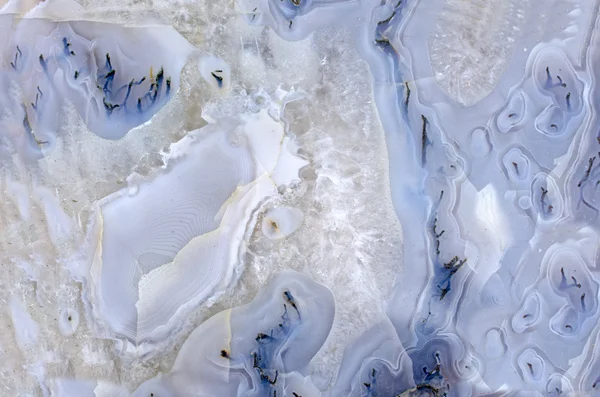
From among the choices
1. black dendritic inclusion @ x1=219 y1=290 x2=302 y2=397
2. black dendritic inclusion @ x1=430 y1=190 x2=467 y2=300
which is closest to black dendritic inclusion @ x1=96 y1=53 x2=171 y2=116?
black dendritic inclusion @ x1=219 y1=290 x2=302 y2=397

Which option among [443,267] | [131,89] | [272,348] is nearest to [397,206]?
[443,267]

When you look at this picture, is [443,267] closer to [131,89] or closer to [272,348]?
[272,348]

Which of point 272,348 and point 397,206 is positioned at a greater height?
point 397,206

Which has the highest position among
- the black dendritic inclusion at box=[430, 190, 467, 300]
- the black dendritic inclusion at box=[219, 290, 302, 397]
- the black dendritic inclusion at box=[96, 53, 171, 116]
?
the black dendritic inclusion at box=[96, 53, 171, 116]

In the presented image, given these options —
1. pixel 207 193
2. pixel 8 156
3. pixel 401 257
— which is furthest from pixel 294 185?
pixel 8 156

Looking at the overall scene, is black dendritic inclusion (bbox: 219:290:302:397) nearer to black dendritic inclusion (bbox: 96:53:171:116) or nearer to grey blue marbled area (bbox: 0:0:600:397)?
grey blue marbled area (bbox: 0:0:600:397)

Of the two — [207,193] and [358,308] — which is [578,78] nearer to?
[358,308]

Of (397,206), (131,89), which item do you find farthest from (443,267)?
(131,89)

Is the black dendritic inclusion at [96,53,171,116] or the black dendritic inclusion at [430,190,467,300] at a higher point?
the black dendritic inclusion at [96,53,171,116]

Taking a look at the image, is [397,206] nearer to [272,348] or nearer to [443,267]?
[443,267]

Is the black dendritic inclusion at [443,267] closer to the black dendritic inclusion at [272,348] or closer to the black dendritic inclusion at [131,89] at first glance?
the black dendritic inclusion at [272,348]

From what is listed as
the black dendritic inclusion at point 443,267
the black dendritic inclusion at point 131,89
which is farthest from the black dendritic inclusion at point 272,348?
the black dendritic inclusion at point 131,89
